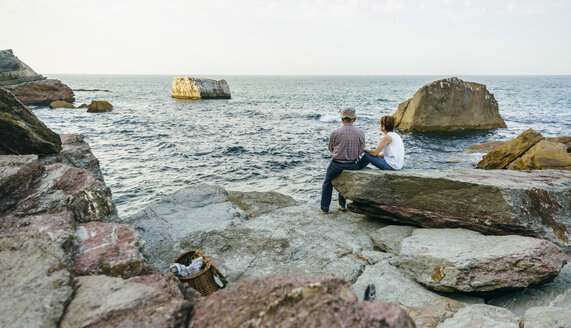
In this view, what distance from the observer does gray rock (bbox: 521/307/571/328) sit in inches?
→ 108

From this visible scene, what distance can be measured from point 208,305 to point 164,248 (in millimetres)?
3623

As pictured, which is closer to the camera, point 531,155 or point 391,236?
point 391,236

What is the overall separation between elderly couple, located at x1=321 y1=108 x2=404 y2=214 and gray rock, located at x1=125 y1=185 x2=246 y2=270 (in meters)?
2.75

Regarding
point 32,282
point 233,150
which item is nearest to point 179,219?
point 32,282

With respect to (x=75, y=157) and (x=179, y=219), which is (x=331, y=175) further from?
(x=75, y=157)

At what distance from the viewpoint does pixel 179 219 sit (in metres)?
6.78

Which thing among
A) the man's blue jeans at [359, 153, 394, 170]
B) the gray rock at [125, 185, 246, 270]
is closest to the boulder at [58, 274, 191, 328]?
the gray rock at [125, 185, 246, 270]

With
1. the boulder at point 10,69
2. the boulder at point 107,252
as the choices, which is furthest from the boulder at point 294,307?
the boulder at point 10,69

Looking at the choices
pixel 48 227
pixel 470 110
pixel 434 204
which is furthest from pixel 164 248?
pixel 470 110

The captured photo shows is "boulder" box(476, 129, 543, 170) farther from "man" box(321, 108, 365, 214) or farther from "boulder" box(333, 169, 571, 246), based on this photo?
"man" box(321, 108, 365, 214)

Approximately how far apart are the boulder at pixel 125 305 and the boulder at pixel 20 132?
441 cm

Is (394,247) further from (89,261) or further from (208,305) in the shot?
(89,261)

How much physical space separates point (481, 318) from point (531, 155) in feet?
29.9

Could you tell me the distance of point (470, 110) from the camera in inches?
Result: 886
